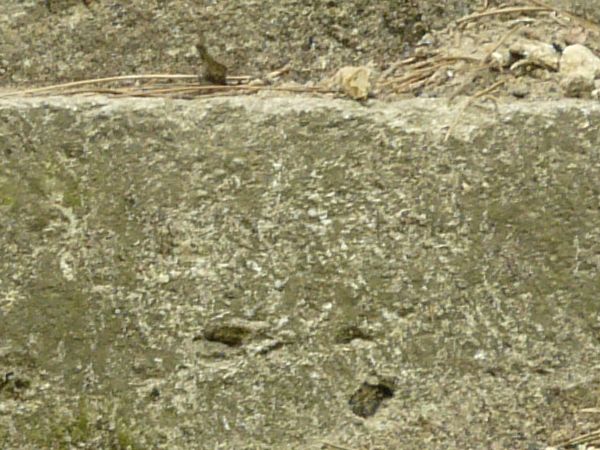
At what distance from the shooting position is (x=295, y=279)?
48.5 inches

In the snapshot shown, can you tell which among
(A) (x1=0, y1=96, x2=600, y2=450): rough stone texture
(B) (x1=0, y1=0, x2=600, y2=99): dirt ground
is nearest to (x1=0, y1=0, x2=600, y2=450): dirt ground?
(A) (x1=0, y1=96, x2=600, y2=450): rough stone texture

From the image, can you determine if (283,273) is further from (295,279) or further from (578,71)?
(578,71)

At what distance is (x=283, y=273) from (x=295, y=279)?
0.06 ft

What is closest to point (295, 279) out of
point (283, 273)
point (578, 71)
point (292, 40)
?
point (283, 273)

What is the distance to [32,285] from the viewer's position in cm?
122

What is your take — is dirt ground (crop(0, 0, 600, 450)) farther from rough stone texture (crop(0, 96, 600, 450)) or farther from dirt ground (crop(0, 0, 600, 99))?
dirt ground (crop(0, 0, 600, 99))

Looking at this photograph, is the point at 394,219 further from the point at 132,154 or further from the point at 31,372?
the point at 31,372

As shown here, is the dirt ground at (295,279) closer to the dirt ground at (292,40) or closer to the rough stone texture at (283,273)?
the rough stone texture at (283,273)

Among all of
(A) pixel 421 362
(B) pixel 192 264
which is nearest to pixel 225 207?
(B) pixel 192 264

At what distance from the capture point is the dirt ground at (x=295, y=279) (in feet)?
4.02

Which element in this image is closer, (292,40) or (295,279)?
(295,279)

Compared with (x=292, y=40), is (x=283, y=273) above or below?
below

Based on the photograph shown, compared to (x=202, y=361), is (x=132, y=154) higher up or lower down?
higher up

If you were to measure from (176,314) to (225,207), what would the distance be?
0.53 feet
